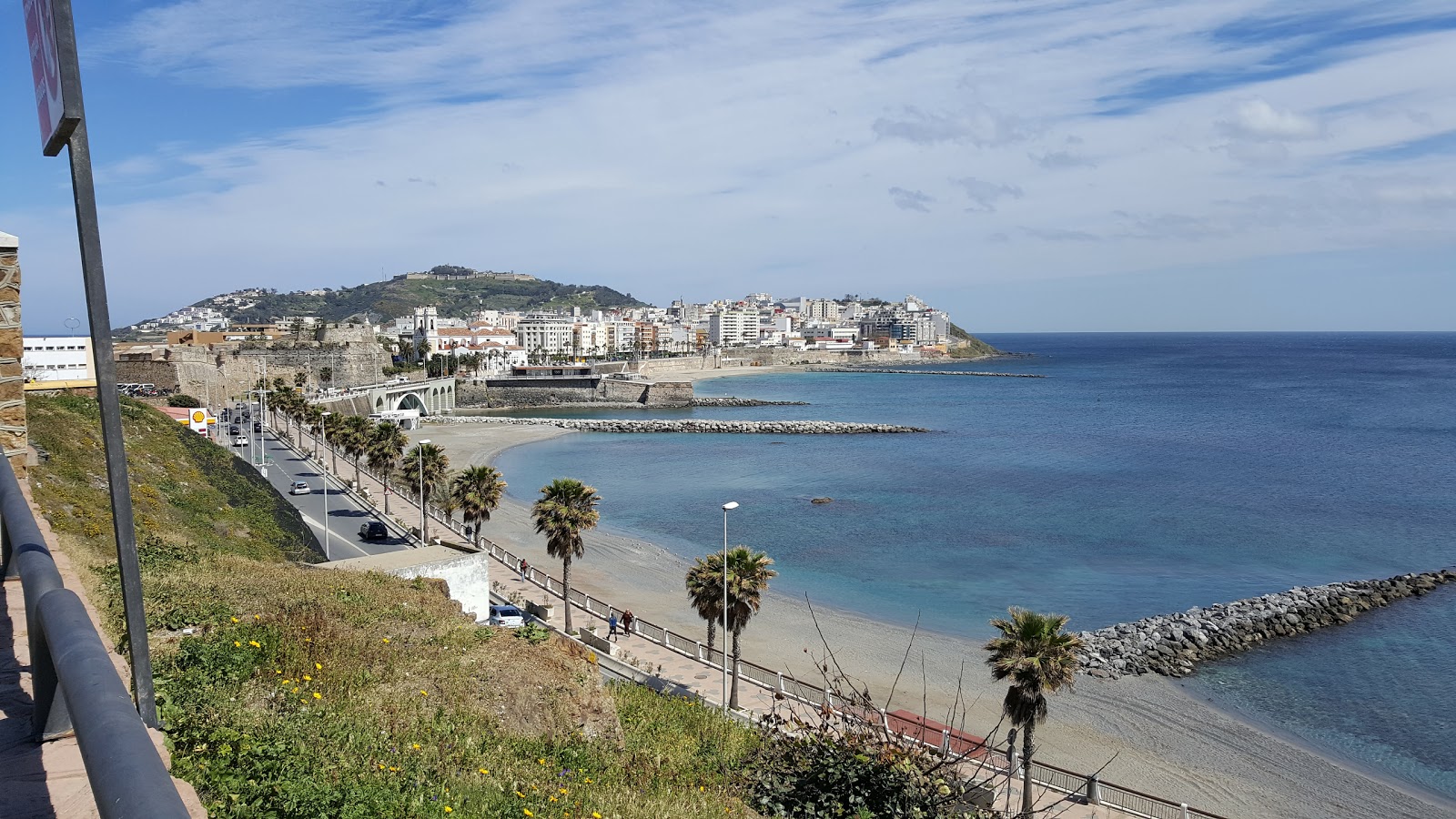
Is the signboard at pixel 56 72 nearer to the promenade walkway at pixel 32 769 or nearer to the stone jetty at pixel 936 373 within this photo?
the promenade walkway at pixel 32 769

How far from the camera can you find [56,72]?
3.02 metres

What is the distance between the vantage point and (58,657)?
7.84 feet

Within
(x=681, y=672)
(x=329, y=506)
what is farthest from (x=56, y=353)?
(x=681, y=672)

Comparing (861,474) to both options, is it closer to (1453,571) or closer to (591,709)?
(1453,571)

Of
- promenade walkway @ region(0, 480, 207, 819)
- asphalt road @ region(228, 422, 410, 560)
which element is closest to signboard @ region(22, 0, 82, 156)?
promenade walkway @ region(0, 480, 207, 819)

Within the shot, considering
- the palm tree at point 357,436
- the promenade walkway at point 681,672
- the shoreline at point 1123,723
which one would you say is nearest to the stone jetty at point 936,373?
the palm tree at point 357,436

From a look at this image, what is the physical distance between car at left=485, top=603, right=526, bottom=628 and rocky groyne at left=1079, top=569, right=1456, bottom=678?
49.3 ft

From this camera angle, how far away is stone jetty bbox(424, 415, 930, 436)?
8344 cm

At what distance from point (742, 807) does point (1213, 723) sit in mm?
18285

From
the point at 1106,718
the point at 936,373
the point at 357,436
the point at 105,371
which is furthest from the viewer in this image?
the point at 936,373

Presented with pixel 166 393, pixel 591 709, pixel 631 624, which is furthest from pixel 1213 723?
pixel 166 393

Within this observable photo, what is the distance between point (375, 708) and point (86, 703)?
5.82m

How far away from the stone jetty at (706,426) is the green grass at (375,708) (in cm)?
7097

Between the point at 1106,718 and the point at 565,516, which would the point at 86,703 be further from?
the point at 565,516
